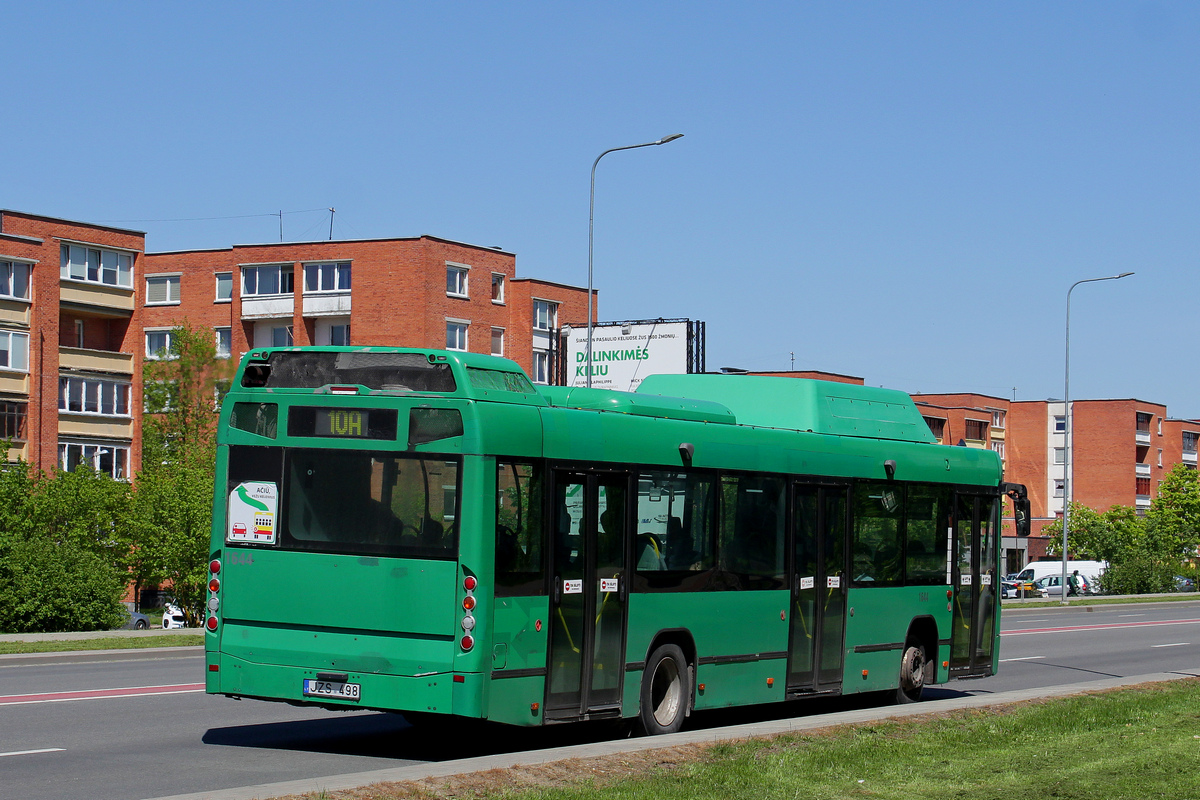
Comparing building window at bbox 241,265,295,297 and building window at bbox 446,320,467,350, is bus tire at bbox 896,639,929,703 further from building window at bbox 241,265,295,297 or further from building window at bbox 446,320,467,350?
building window at bbox 241,265,295,297

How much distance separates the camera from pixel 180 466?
56.0 m

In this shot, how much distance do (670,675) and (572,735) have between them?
0.96 meters

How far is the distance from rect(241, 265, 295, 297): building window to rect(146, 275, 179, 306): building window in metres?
5.75

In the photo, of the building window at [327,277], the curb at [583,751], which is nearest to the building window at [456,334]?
the building window at [327,277]

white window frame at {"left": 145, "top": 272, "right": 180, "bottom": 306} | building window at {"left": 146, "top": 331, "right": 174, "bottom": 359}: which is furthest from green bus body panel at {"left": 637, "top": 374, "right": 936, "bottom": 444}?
white window frame at {"left": 145, "top": 272, "right": 180, "bottom": 306}

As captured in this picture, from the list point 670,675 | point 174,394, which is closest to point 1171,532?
point 174,394

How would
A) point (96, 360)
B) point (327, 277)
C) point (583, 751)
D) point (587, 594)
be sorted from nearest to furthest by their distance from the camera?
point (583, 751) → point (587, 594) → point (96, 360) → point (327, 277)

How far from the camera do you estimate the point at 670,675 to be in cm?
1266

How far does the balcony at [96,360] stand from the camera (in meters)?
59.0

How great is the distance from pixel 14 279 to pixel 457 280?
23717 mm

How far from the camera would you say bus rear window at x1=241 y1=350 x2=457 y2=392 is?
422 inches

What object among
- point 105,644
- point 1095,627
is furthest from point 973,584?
point 1095,627

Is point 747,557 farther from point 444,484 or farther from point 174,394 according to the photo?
point 174,394

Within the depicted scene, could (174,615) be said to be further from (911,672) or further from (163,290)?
(911,672)
